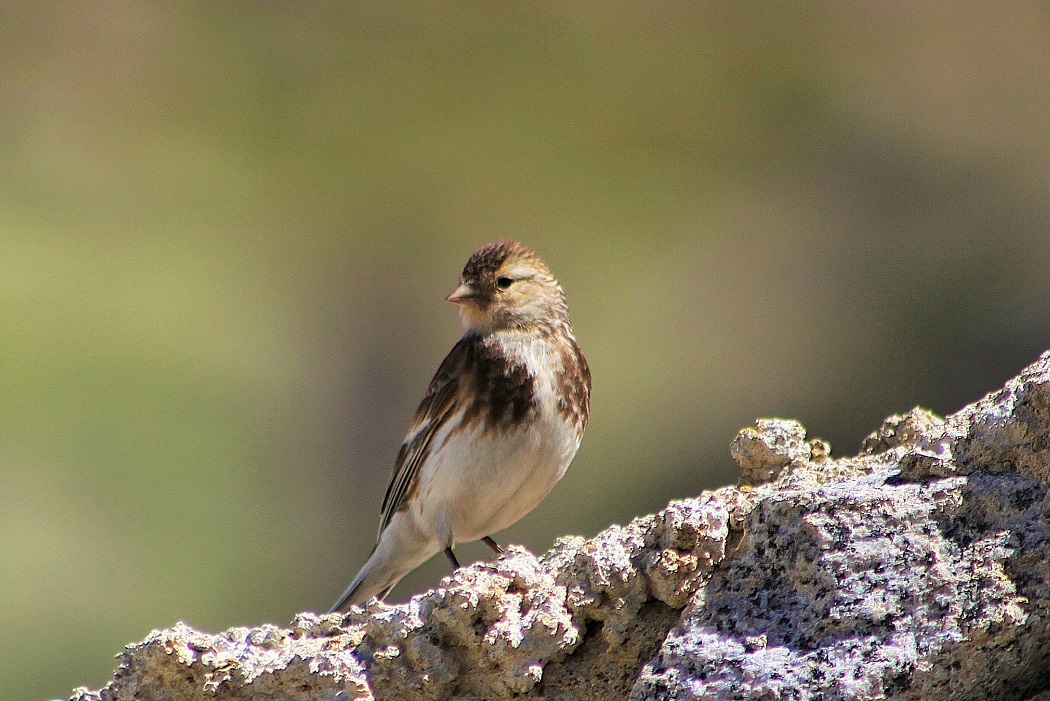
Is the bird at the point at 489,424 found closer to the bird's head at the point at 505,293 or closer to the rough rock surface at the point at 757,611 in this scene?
the bird's head at the point at 505,293

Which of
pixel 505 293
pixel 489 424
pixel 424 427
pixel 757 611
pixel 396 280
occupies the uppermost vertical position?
pixel 396 280

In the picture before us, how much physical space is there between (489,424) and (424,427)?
1.28 feet

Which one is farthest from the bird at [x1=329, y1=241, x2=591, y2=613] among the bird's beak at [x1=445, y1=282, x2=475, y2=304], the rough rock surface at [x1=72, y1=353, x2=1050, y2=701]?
the rough rock surface at [x1=72, y1=353, x2=1050, y2=701]

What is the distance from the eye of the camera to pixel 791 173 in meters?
22.4

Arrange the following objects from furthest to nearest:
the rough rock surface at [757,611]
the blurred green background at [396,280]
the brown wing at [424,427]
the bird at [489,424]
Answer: the blurred green background at [396,280] → the brown wing at [424,427] → the bird at [489,424] → the rough rock surface at [757,611]

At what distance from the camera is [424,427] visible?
498 cm

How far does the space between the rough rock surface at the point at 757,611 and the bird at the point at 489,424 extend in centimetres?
143

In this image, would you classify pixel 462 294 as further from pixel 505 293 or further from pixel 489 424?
pixel 489 424

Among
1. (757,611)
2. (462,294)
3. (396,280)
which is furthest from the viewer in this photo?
(396,280)

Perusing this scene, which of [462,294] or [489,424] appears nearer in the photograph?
[489,424]

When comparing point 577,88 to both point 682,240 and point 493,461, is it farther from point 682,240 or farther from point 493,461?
point 493,461

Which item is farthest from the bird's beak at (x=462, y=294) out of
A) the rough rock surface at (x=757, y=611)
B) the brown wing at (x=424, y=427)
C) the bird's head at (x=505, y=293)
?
the rough rock surface at (x=757, y=611)

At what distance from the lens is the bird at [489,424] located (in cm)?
468

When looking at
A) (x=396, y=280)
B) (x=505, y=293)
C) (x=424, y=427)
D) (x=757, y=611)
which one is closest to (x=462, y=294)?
(x=505, y=293)
